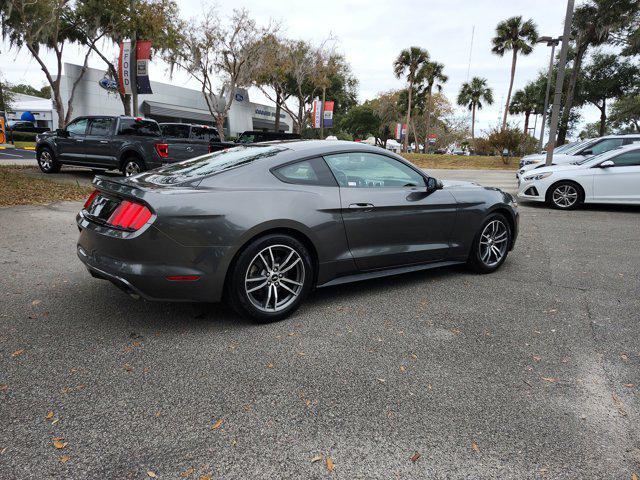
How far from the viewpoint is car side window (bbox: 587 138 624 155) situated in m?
13.9

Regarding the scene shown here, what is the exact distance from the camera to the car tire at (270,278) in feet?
11.8

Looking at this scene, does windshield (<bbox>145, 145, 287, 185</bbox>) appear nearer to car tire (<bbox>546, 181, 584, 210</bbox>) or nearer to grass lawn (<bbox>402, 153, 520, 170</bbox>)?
car tire (<bbox>546, 181, 584, 210</bbox>)

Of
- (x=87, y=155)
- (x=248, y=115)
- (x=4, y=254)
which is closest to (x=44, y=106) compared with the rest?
(x=248, y=115)

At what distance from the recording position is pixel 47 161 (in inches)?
575

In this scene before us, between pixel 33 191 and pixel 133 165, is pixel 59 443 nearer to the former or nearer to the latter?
pixel 33 191

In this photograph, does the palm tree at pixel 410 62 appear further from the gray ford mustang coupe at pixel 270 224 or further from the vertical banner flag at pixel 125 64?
the gray ford mustang coupe at pixel 270 224

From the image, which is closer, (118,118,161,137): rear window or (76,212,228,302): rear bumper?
(76,212,228,302): rear bumper

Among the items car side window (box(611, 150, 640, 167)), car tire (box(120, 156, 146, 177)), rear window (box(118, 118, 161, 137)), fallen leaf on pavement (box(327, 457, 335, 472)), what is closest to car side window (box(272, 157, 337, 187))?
fallen leaf on pavement (box(327, 457, 335, 472))

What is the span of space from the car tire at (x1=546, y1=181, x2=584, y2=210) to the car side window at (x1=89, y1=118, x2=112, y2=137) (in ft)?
38.1

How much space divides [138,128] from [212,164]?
1020 centimetres

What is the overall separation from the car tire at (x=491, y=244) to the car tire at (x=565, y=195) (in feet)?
20.1

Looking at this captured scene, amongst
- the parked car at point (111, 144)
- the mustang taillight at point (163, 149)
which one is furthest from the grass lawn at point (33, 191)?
the mustang taillight at point (163, 149)

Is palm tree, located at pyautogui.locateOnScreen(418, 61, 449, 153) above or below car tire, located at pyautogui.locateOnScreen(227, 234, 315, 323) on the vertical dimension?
above

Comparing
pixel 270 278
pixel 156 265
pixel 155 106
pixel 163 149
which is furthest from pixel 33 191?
pixel 155 106
